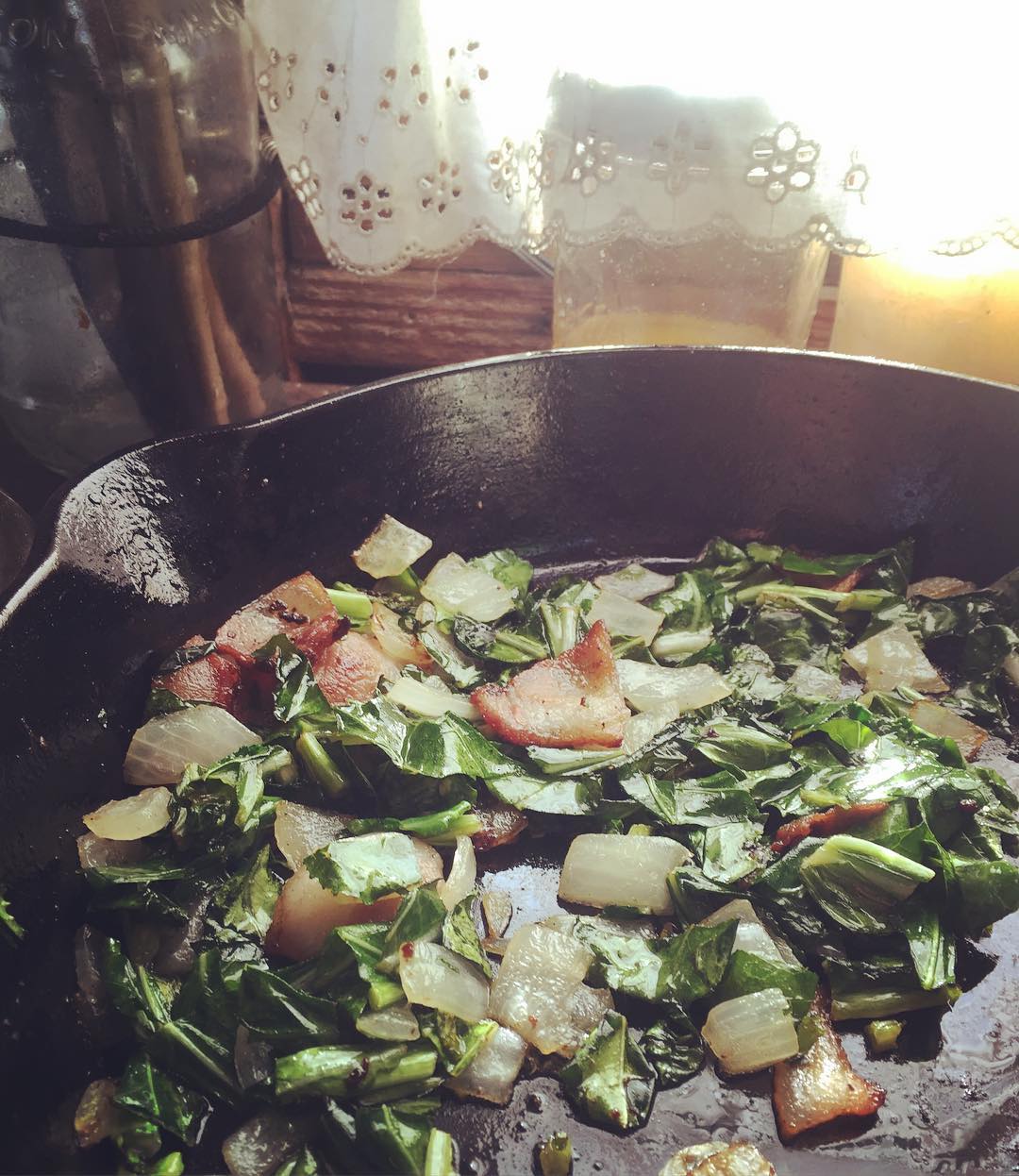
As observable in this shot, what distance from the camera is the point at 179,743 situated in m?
A: 1.17

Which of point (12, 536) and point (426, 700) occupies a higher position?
point (12, 536)

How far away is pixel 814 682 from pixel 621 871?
48 cm

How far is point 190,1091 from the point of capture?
3.00ft

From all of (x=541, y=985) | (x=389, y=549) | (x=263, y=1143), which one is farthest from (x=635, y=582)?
(x=263, y=1143)

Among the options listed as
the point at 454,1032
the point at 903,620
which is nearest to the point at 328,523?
the point at 454,1032

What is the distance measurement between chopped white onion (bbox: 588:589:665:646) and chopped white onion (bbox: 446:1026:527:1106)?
2.16 feet

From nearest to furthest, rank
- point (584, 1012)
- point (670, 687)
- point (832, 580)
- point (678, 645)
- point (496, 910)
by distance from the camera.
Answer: point (584, 1012) → point (496, 910) → point (670, 687) → point (678, 645) → point (832, 580)

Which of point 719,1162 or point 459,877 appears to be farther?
point 459,877

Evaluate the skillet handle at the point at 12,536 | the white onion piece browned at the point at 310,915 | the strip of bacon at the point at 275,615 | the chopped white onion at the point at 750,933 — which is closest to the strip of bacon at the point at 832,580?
the chopped white onion at the point at 750,933

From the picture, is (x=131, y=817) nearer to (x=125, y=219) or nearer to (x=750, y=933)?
(x=750, y=933)

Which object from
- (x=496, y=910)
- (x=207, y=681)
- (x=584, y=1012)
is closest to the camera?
(x=584, y=1012)

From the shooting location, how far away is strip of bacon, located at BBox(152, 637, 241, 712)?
1.23 m

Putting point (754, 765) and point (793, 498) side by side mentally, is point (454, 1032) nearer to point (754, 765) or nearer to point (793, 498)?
point (754, 765)

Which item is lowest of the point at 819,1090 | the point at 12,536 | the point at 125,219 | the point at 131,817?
the point at 819,1090
